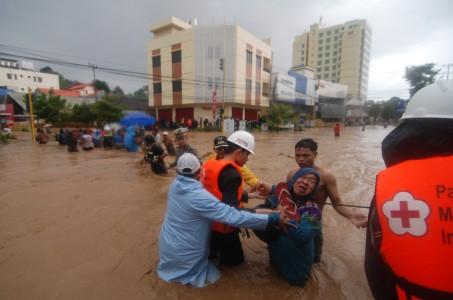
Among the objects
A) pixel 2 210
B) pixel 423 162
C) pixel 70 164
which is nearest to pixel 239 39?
pixel 70 164

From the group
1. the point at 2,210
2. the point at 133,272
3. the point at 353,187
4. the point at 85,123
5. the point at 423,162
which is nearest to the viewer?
the point at 423,162

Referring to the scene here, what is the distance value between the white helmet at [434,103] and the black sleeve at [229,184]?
1.36 m

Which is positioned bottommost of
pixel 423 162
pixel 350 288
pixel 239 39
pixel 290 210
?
pixel 350 288

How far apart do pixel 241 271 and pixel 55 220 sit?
3344mm

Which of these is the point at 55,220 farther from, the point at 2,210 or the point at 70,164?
the point at 70,164

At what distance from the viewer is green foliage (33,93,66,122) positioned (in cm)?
2416

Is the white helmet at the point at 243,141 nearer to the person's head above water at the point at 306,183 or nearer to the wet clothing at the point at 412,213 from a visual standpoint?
the person's head above water at the point at 306,183

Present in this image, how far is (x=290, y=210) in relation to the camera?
7.00ft

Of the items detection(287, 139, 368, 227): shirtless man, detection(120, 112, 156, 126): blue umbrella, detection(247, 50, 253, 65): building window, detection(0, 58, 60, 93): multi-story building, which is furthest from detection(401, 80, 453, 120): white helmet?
detection(0, 58, 60, 93): multi-story building

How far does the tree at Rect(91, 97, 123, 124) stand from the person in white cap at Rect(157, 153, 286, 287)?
25.5 metres

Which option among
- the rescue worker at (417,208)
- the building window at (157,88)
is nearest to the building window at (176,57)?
the building window at (157,88)

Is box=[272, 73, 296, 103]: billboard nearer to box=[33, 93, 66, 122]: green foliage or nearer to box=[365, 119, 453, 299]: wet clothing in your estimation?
box=[33, 93, 66, 122]: green foliage

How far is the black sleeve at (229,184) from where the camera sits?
222cm

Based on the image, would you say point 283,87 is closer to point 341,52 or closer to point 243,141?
point 243,141
